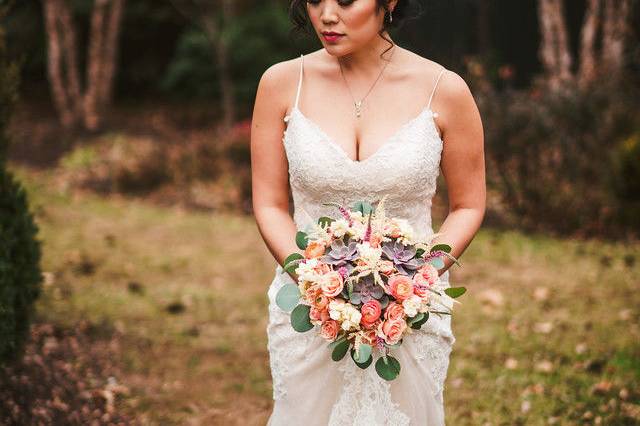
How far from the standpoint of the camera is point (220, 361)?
19.1 ft

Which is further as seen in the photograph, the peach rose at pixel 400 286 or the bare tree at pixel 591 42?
the bare tree at pixel 591 42

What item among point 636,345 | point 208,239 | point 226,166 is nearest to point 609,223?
point 636,345

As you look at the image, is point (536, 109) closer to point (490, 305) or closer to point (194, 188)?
point (490, 305)

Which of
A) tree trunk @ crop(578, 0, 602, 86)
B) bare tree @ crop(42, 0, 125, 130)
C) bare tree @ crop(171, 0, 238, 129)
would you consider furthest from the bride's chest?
bare tree @ crop(42, 0, 125, 130)

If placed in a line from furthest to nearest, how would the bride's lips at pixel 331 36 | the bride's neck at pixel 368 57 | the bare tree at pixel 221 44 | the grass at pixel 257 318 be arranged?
the bare tree at pixel 221 44 → the grass at pixel 257 318 → the bride's neck at pixel 368 57 → the bride's lips at pixel 331 36

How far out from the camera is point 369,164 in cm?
292

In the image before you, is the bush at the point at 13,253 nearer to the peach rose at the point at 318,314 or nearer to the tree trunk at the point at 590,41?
the peach rose at the point at 318,314

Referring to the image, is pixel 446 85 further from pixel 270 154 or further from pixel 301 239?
pixel 301 239

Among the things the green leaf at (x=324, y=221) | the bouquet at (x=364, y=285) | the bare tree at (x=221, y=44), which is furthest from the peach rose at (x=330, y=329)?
the bare tree at (x=221, y=44)

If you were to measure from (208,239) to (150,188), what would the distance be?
10.0ft

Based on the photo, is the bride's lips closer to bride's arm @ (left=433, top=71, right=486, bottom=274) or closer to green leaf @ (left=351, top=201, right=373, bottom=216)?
bride's arm @ (left=433, top=71, right=486, bottom=274)

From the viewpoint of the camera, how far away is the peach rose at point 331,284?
244 centimetres

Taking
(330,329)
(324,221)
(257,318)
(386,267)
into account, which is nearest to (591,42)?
(257,318)

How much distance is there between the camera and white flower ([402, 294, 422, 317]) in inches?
96.5
